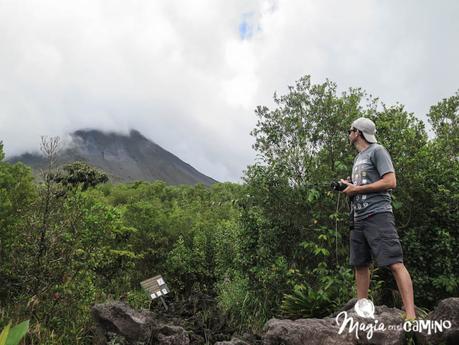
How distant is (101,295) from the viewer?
696cm

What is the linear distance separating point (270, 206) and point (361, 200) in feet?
7.92

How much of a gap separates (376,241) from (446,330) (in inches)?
33.8

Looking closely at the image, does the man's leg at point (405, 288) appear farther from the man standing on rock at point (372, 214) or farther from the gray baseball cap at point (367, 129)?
the gray baseball cap at point (367, 129)

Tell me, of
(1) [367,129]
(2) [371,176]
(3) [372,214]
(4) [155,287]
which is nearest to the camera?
(3) [372,214]

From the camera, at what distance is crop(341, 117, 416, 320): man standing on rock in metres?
3.66

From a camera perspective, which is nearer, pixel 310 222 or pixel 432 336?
pixel 432 336

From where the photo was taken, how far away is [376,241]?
3768mm

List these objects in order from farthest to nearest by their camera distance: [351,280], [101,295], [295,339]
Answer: [101,295] → [351,280] → [295,339]

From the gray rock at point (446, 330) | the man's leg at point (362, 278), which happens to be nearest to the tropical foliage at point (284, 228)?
the man's leg at point (362, 278)

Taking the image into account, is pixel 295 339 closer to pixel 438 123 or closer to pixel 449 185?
pixel 449 185

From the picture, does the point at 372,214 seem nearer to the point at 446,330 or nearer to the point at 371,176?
the point at 371,176

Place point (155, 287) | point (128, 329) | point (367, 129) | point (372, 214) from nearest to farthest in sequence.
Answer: point (372, 214) < point (367, 129) < point (128, 329) < point (155, 287)

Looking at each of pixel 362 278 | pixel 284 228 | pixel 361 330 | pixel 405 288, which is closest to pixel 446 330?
pixel 405 288

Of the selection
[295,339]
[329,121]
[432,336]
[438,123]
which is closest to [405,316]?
[432,336]
